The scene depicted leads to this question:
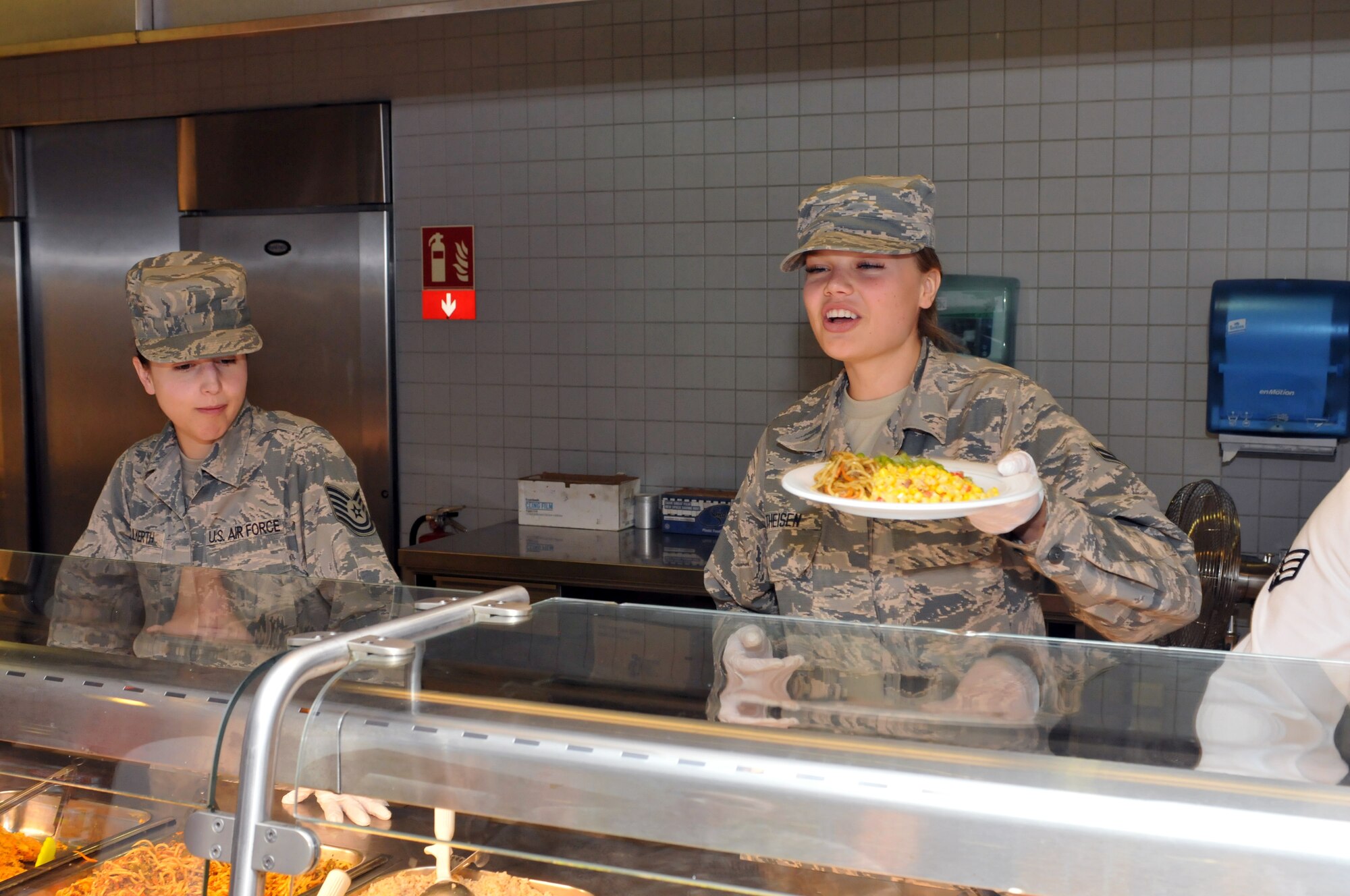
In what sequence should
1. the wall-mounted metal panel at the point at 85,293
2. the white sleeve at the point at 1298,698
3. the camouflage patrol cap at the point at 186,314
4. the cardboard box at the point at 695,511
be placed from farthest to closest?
1. the wall-mounted metal panel at the point at 85,293
2. the cardboard box at the point at 695,511
3. the camouflage patrol cap at the point at 186,314
4. the white sleeve at the point at 1298,698

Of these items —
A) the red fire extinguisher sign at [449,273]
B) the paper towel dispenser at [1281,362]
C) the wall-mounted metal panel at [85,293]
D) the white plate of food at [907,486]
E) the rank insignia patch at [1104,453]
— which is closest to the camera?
the white plate of food at [907,486]

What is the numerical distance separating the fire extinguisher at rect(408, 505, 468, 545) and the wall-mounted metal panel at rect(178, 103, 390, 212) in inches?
44.9

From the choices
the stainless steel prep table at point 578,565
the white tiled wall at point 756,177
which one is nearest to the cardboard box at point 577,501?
the stainless steel prep table at point 578,565

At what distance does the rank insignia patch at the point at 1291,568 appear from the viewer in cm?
142

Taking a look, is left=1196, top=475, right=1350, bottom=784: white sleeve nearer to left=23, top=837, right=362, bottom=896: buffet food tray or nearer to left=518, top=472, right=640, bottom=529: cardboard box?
left=23, top=837, right=362, bottom=896: buffet food tray

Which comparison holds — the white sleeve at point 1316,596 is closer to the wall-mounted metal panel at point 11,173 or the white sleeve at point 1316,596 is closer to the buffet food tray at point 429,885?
the buffet food tray at point 429,885

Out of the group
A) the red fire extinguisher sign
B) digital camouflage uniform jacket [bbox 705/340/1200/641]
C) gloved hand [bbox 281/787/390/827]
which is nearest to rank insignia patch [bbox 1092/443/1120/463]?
digital camouflage uniform jacket [bbox 705/340/1200/641]

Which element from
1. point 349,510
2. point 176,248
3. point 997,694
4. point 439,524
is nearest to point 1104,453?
point 997,694

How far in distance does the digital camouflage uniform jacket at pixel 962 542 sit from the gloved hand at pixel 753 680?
0.58 m

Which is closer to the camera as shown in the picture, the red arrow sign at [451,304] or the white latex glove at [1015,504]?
the white latex glove at [1015,504]

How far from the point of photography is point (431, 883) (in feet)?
3.40

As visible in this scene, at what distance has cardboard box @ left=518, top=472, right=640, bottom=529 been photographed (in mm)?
3717

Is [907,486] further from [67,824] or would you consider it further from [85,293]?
[85,293]

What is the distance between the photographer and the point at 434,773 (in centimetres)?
92
